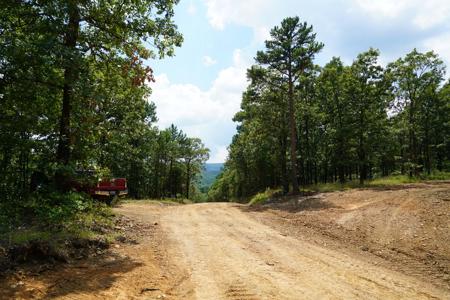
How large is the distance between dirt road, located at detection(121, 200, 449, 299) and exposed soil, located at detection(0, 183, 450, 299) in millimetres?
20

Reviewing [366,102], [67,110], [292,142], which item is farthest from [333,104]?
[67,110]

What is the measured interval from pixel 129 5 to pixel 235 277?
939 cm

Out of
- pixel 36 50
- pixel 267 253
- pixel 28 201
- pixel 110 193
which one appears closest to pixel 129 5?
pixel 36 50

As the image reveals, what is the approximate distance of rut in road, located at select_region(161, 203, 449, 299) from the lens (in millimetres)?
5973

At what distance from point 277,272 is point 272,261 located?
87 centimetres

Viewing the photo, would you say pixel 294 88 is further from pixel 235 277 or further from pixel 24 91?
pixel 235 277

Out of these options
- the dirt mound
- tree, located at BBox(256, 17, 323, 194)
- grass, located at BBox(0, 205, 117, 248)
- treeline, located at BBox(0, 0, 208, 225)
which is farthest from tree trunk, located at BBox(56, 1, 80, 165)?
tree, located at BBox(256, 17, 323, 194)

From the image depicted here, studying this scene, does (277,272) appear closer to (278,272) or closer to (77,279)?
(278,272)

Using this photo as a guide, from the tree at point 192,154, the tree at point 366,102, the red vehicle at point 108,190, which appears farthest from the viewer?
the tree at point 192,154

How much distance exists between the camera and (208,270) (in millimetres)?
7133

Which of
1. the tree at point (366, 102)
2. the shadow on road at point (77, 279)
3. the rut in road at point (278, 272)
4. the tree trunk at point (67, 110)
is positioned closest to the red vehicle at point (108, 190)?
the tree trunk at point (67, 110)

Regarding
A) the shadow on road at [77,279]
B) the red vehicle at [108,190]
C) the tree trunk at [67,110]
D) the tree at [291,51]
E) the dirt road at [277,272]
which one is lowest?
the dirt road at [277,272]

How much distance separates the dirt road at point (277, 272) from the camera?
19.6 ft

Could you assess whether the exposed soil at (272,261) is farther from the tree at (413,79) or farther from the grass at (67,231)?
the tree at (413,79)
